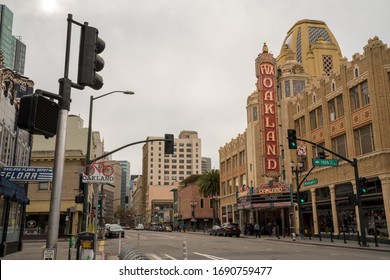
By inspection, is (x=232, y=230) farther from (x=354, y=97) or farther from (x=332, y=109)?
(x=354, y=97)

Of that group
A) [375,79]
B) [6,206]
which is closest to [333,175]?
[375,79]

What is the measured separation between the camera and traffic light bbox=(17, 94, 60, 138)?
531cm

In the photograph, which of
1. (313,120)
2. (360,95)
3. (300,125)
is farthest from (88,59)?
(300,125)

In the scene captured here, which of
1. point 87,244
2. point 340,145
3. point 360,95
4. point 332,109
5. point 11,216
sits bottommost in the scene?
point 87,244

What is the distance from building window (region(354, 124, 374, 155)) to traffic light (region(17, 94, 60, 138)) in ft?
105

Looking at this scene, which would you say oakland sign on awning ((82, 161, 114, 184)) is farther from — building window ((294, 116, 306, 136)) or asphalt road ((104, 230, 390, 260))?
building window ((294, 116, 306, 136))

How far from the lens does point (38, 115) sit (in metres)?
Result: 5.45

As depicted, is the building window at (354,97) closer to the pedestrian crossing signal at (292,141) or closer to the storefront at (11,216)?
the pedestrian crossing signal at (292,141)

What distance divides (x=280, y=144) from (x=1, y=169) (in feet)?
119

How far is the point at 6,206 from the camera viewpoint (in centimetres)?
2027

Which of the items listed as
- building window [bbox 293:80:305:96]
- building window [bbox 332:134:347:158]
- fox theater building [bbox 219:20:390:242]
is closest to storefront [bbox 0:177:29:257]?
fox theater building [bbox 219:20:390:242]

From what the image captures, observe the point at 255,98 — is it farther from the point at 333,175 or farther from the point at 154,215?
the point at 154,215

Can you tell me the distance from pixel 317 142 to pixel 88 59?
126 ft

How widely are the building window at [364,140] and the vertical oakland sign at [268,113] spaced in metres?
12.9
